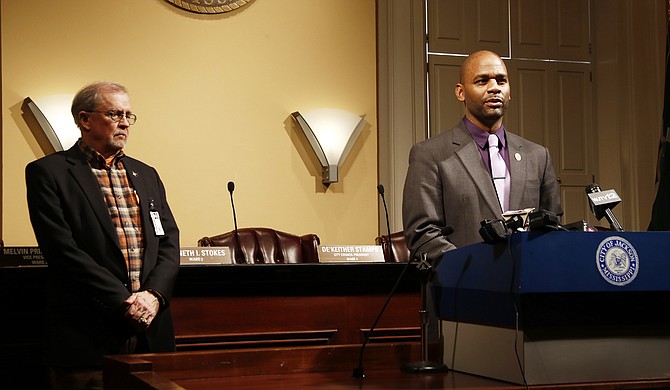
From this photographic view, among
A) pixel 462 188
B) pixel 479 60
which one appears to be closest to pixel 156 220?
pixel 462 188

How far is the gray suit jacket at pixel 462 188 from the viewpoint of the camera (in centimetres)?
253

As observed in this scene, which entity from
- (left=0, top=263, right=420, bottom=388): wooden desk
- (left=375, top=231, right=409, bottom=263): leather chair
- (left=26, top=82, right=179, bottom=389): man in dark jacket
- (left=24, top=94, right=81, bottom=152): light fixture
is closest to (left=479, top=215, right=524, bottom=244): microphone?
(left=26, top=82, right=179, bottom=389): man in dark jacket

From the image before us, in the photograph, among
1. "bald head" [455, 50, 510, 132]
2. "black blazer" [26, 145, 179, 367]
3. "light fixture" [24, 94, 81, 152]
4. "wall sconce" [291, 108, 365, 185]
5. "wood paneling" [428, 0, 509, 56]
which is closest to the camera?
"bald head" [455, 50, 510, 132]

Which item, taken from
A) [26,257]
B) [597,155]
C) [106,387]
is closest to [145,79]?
[26,257]

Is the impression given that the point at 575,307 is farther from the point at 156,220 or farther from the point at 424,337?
the point at 156,220

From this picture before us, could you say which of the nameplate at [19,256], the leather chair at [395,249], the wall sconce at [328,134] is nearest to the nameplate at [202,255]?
the nameplate at [19,256]

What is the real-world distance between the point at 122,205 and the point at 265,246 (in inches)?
82.3

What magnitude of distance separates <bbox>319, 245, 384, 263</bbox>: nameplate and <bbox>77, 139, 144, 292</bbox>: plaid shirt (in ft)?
4.01

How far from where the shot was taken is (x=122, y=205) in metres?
3.00

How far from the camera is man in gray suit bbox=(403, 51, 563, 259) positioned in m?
2.54

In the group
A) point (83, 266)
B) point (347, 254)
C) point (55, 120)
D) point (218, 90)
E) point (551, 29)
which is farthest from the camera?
point (551, 29)

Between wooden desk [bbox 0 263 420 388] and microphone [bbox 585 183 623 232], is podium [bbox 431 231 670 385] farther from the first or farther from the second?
wooden desk [bbox 0 263 420 388]

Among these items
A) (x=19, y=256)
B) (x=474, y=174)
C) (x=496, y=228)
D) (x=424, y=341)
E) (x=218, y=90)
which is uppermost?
(x=218, y=90)

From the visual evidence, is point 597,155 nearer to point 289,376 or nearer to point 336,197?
point 336,197
